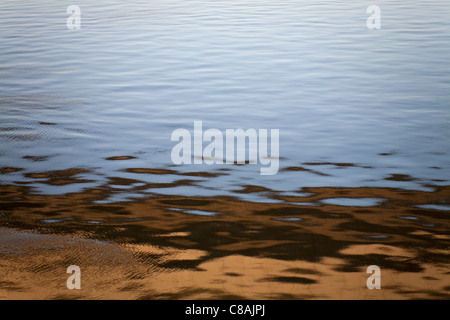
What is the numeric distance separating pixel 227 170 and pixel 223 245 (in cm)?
97

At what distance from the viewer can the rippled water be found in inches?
90.0

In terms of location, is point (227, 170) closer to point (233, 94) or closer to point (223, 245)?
point (223, 245)

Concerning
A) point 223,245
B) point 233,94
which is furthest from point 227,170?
point 233,94

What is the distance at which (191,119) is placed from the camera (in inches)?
174

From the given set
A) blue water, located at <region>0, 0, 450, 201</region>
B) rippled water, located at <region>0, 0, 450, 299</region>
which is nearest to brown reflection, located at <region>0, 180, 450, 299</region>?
rippled water, located at <region>0, 0, 450, 299</region>

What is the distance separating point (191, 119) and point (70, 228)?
6.22 ft

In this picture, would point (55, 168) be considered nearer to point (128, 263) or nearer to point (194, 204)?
point (194, 204)

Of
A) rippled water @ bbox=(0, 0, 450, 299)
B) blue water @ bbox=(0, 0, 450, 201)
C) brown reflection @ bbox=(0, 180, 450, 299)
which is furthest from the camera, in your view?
blue water @ bbox=(0, 0, 450, 201)

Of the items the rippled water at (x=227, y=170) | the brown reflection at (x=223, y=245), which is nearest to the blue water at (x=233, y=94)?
the rippled water at (x=227, y=170)

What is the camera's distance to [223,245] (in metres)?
2.49

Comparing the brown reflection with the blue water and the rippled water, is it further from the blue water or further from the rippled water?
the blue water

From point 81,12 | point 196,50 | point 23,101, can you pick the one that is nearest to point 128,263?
point 23,101
